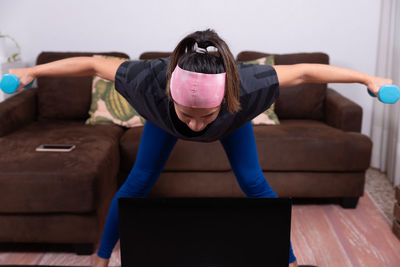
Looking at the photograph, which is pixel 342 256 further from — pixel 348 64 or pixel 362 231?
pixel 348 64

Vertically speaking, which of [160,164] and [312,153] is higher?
[160,164]

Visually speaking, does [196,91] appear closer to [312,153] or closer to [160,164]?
[160,164]

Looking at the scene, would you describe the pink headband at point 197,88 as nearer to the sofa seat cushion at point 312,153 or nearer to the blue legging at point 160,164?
the blue legging at point 160,164

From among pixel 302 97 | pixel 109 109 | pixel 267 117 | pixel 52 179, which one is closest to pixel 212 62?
pixel 52 179

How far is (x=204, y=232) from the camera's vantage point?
1309mm

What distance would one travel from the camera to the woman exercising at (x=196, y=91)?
120 cm

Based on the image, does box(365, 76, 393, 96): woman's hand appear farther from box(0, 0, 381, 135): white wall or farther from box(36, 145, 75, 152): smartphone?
box(0, 0, 381, 135): white wall

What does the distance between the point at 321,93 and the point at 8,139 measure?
2007 millimetres

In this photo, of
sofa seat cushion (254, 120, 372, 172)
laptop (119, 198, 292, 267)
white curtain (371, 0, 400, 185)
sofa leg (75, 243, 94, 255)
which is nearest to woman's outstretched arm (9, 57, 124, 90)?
laptop (119, 198, 292, 267)

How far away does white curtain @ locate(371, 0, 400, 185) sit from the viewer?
2.88 meters

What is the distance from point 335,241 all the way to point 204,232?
1077 mm

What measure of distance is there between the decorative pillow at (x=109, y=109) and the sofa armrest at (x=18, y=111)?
1.33 feet

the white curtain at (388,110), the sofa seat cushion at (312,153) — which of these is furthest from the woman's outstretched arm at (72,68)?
the white curtain at (388,110)

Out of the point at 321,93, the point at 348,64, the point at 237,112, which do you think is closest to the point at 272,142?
the point at 321,93
